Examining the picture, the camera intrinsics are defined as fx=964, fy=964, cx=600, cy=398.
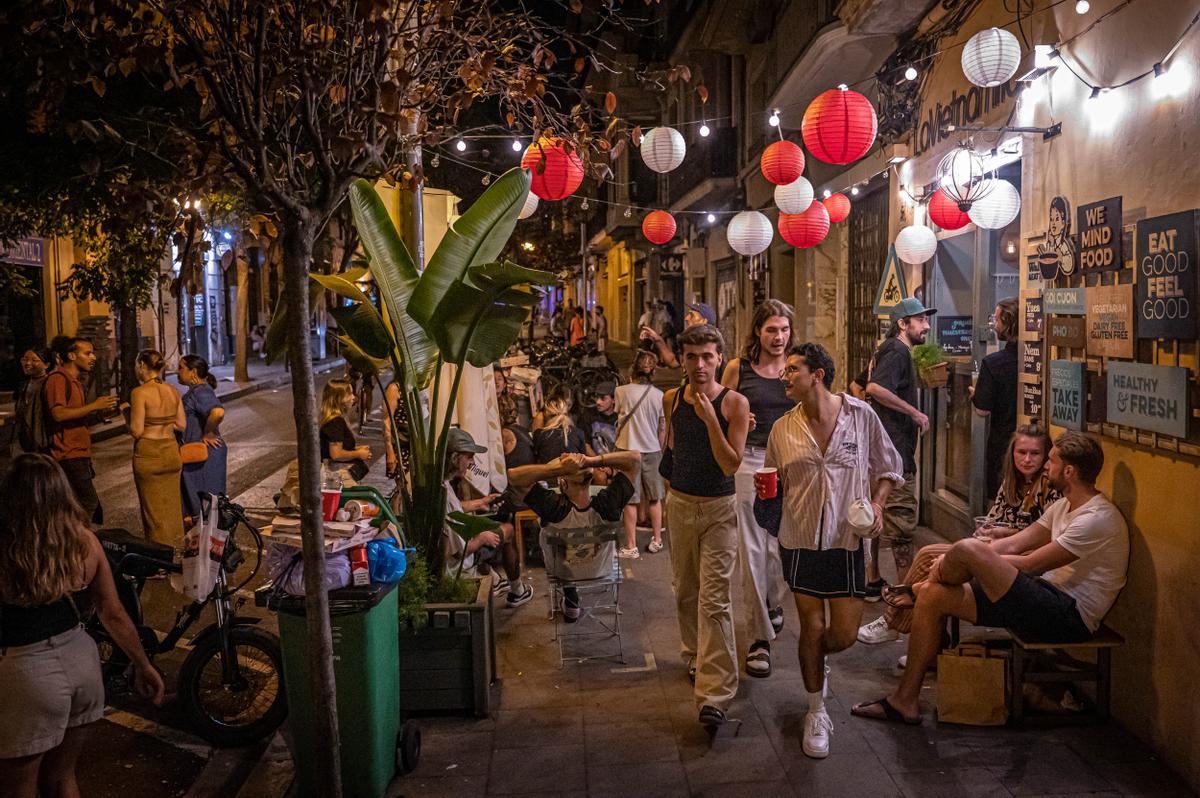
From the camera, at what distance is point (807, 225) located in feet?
37.1

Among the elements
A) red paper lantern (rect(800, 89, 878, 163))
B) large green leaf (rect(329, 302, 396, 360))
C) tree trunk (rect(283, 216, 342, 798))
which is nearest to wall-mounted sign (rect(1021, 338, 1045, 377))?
red paper lantern (rect(800, 89, 878, 163))

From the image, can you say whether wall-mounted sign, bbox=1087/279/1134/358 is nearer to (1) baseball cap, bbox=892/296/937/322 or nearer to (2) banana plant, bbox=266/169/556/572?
(1) baseball cap, bbox=892/296/937/322

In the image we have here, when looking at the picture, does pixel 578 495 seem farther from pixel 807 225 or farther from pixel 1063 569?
pixel 807 225

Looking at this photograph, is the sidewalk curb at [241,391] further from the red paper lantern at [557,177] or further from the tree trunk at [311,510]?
the tree trunk at [311,510]

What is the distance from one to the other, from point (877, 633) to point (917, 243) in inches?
151

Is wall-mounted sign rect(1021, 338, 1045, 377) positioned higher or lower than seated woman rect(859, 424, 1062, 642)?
higher

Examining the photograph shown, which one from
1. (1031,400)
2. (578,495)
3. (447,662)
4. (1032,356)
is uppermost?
(1032,356)

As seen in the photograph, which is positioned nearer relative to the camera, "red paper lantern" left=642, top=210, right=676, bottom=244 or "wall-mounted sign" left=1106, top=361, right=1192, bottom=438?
"wall-mounted sign" left=1106, top=361, right=1192, bottom=438

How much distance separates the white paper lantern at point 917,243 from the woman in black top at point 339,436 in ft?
16.6

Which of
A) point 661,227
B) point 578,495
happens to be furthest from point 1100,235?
point 661,227

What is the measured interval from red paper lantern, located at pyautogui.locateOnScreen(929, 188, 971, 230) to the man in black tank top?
11.5ft

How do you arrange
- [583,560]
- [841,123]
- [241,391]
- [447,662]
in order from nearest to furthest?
[447,662] < [583,560] < [841,123] < [241,391]

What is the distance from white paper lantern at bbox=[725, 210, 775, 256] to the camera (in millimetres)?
12008

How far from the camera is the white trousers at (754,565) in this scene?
6.01 meters
